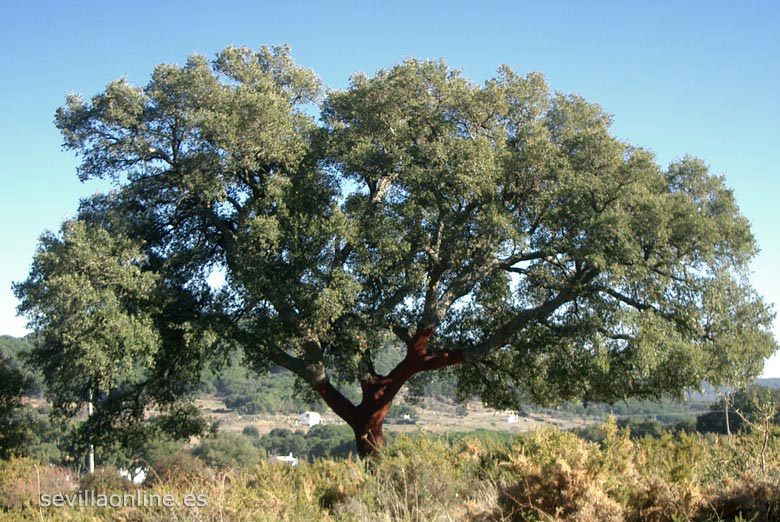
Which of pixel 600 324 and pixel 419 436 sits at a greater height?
pixel 600 324

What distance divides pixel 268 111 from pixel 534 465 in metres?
12.1

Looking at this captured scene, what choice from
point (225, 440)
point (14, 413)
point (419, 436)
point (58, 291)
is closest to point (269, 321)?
point (58, 291)

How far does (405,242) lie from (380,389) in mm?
4702

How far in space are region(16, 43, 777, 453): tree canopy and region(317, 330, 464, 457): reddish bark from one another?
0.20 ft

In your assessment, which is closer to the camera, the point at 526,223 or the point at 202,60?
the point at 526,223

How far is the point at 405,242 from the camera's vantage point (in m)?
15.0

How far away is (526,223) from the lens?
16078 millimetres

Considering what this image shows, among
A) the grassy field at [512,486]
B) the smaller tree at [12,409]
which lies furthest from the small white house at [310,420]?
the grassy field at [512,486]

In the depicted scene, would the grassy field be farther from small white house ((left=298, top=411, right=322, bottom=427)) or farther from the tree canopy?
small white house ((left=298, top=411, right=322, bottom=427))

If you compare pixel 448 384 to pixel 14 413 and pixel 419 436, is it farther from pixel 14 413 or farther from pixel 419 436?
pixel 14 413

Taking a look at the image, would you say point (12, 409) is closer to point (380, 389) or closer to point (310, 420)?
point (380, 389)

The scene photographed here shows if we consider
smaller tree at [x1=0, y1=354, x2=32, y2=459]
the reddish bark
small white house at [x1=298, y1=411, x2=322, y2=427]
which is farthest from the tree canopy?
small white house at [x1=298, y1=411, x2=322, y2=427]

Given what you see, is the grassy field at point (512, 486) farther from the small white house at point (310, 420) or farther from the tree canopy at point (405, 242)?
the small white house at point (310, 420)

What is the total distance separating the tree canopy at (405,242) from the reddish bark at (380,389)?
2.4 inches
